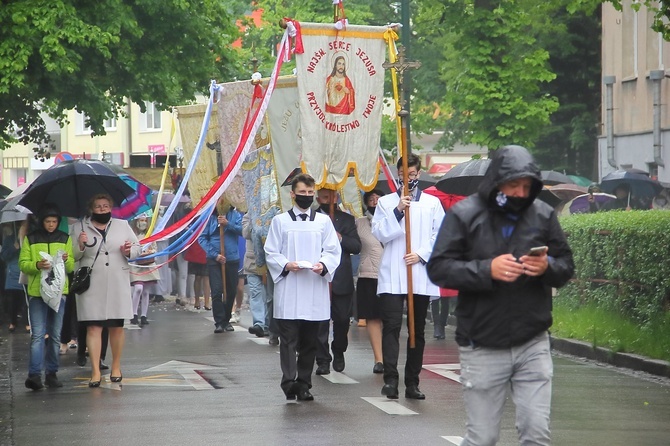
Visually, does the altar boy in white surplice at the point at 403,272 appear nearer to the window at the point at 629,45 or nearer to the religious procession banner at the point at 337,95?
the religious procession banner at the point at 337,95

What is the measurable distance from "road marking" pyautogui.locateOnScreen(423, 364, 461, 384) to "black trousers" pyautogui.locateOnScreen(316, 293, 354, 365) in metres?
0.93

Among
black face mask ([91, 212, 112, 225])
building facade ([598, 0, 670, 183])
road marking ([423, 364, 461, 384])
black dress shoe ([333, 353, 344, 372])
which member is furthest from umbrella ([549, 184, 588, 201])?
black face mask ([91, 212, 112, 225])

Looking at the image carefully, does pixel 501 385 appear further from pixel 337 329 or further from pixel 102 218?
pixel 337 329

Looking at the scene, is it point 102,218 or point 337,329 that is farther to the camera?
point 337,329

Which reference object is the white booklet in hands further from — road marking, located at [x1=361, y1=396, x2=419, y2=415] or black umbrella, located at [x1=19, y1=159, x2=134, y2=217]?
black umbrella, located at [x1=19, y1=159, x2=134, y2=217]

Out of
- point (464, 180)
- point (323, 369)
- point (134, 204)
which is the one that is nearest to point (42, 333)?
point (323, 369)

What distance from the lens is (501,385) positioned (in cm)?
683

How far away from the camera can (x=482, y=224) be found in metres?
6.87

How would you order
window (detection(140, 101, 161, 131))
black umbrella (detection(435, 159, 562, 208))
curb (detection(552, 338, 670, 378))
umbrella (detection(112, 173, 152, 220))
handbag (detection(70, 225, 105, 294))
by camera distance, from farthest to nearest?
window (detection(140, 101, 161, 131)) < black umbrella (detection(435, 159, 562, 208)) < umbrella (detection(112, 173, 152, 220)) < curb (detection(552, 338, 670, 378)) < handbag (detection(70, 225, 105, 294))

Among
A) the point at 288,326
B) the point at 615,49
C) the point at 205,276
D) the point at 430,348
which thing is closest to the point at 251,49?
the point at 615,49

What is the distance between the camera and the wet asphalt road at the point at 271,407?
9914 mm

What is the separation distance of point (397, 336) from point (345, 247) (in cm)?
203

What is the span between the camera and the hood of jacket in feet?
22.0

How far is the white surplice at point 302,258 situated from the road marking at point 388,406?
782 millimetres
